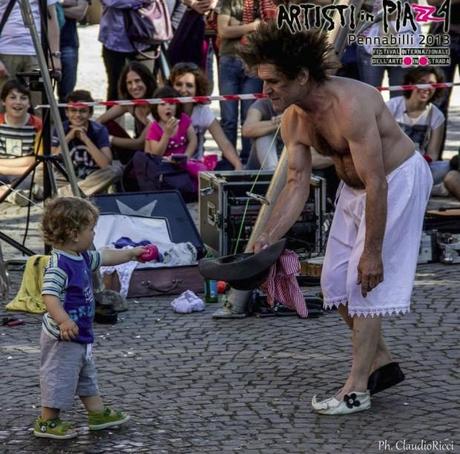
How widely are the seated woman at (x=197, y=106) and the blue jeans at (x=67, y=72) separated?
5.48ft

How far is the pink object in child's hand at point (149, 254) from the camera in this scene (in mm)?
6781

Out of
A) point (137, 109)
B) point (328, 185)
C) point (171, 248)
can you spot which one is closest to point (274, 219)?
point (171, 248)

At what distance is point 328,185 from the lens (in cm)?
1020

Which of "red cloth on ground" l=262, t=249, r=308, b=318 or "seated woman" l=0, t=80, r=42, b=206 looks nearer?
"red cloth on ground" l=262, t=249, r=308, b=318

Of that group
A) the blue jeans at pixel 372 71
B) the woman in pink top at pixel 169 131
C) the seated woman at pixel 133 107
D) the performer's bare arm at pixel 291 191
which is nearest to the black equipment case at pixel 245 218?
the woman in pink top at pixel 169 131

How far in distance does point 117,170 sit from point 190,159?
0.60m

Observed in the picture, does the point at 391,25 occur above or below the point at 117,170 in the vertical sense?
above

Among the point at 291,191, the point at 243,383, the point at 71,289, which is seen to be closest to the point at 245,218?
the point at 243,383

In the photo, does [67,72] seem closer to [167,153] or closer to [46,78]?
[167,153]

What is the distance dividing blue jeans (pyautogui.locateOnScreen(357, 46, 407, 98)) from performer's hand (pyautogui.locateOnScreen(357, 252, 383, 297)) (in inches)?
232

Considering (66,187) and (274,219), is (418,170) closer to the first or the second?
(274,219)

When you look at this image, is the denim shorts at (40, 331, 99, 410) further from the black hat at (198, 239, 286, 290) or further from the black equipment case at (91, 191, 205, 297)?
the black equipment case at (91, 191, 205, 297)

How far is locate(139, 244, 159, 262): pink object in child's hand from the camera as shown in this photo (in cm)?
678

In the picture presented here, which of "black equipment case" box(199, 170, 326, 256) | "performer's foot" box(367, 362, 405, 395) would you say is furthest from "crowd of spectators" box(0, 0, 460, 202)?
"performer's foot" box(367, 362, 405, 395)
